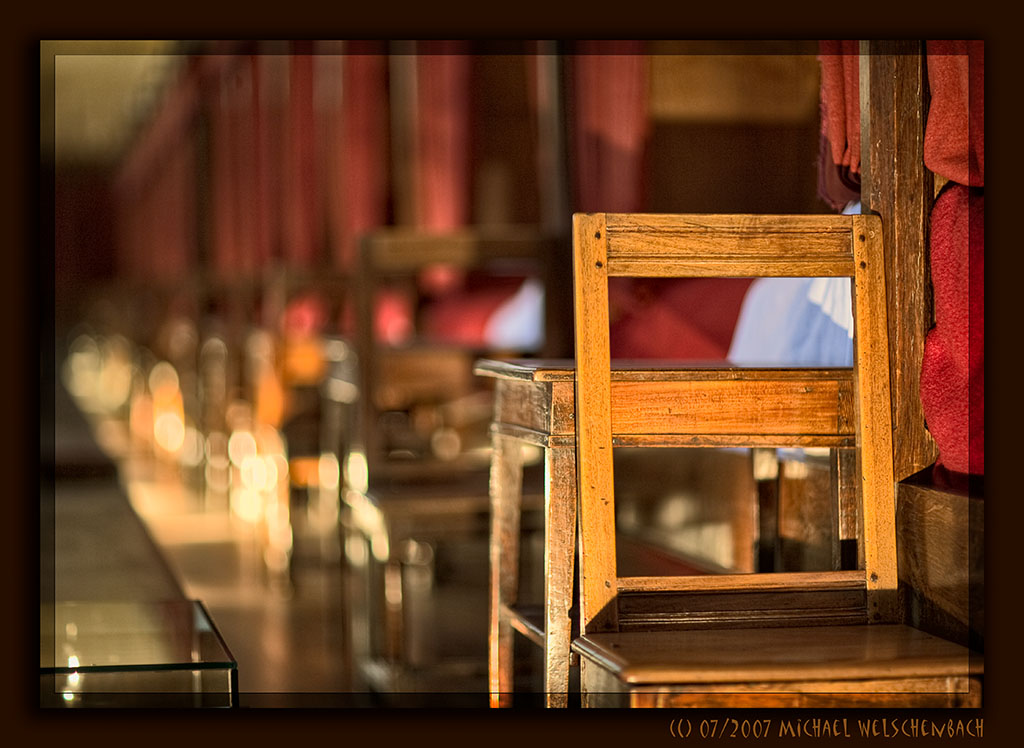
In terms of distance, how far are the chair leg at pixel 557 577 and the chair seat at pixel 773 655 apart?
0.12 m

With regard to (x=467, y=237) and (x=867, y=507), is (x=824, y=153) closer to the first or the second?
(x=867, y=507)

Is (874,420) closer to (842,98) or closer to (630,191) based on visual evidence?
(842,98)

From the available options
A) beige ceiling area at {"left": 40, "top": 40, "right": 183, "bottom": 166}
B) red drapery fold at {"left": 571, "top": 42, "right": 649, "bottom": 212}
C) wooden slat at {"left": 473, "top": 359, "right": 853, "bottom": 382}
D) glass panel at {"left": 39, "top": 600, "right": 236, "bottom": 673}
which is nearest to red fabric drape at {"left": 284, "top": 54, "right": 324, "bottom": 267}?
beige ceiling area at {"left": 40, "top": 40, "right": 183, "bottom": 166}

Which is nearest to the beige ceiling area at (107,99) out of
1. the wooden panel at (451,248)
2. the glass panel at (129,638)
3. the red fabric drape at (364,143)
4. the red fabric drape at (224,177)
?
the red fabric drape at (224,177)

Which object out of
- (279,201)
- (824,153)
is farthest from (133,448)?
(824,153)

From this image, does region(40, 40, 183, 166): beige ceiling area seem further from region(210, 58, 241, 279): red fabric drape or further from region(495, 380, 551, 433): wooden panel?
region(495, 380, 551, 433): wooden panel

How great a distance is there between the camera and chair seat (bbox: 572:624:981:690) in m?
1.41

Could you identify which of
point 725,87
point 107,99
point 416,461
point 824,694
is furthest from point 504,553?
point 107,99

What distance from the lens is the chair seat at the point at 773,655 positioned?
141 cm

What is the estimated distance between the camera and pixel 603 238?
1.64 m

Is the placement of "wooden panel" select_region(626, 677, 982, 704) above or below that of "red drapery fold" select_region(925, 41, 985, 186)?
below

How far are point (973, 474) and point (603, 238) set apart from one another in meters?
0.56

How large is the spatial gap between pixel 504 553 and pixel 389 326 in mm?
3447

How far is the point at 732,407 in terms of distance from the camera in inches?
66.3
